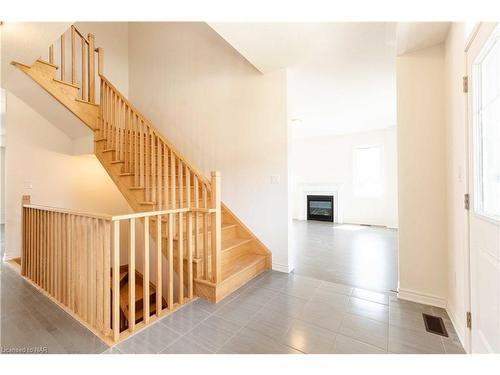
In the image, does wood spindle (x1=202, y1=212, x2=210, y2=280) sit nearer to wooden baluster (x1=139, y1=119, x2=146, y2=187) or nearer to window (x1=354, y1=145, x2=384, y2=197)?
wooden baluster (x1=139, y1=119, x2=146, y2=187)

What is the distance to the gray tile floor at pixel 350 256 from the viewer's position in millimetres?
2656

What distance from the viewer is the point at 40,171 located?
3.75 meters

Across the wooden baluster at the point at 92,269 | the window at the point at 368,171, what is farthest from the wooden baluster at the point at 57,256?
the window at the point at 368,171

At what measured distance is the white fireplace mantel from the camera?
668 cm

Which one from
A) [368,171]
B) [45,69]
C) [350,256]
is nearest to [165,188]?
[45,69]

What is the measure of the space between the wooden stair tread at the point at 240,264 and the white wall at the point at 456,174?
1.86m

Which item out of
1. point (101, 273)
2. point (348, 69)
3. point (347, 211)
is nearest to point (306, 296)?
point (101, 273)

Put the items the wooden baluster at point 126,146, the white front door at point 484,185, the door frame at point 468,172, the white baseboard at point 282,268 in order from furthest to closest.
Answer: the wooden baluster at point 126,146, the white baseboard at point 282,268, the door frame at point 468,172, the white front door at point 484,185

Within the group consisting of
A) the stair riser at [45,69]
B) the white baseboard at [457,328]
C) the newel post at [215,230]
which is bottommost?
the white baseboard at [457,328]

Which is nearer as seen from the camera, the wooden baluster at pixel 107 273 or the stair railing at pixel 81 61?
the wooden baluster at pixel 107 273

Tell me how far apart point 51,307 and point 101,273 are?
944mm

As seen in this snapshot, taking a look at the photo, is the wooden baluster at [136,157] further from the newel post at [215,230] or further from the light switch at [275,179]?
the light switch at [275,179]

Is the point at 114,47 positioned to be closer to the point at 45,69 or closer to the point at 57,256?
the point at 45,69

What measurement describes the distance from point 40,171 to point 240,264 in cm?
382
